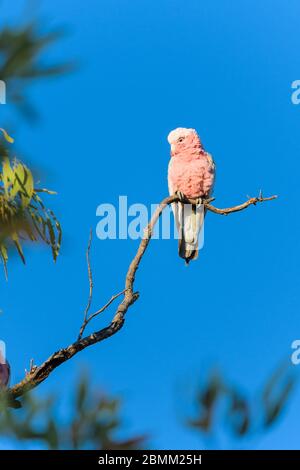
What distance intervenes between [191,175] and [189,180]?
44 mm

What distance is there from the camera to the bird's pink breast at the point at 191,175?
14.4 ft

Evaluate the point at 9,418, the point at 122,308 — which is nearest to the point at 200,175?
the point at 122,308

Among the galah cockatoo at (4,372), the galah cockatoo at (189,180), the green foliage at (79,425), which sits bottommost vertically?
the green foliage at (79,425)

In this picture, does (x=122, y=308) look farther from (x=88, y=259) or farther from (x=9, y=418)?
(x=9, y=418)

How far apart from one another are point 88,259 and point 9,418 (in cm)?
143

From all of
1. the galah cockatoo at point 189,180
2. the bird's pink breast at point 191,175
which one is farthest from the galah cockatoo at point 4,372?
the bird's pink breast at point 191,175

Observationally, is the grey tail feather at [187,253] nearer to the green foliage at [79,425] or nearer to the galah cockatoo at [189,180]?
the galah cockatoo at [189,180]

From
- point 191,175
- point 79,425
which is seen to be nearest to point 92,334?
point 79,425

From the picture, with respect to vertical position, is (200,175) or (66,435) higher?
(200,175)

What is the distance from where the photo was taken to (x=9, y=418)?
3.49ft

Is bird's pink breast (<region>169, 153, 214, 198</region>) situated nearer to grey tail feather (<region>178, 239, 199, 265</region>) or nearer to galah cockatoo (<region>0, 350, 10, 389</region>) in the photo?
grey tail feather (<region>178, 239, 199, 265</region>)

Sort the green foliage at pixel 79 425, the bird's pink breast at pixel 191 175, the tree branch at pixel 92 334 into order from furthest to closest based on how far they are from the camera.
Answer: the bird's pink breast at pixel 191 175 → the tree branch at pixel 92 334 → the green foliage at pixel 79 425
